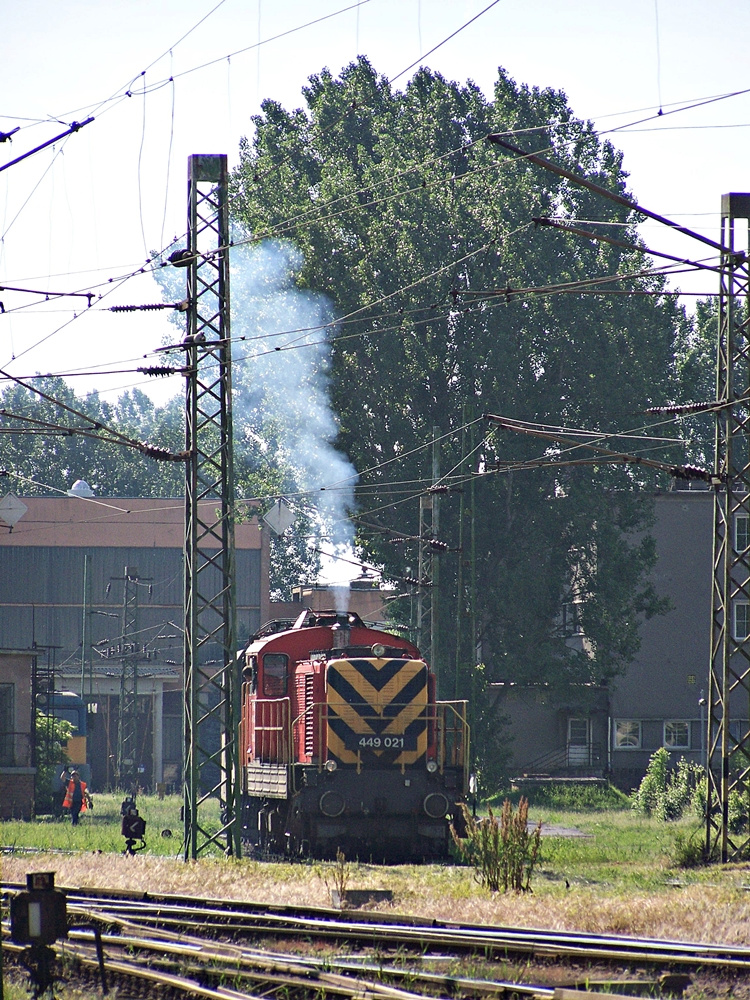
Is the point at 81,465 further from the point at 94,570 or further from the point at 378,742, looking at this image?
the point at 378,742

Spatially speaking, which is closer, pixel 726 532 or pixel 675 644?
pixel 726 532

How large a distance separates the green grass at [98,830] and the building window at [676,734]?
63.7 feet

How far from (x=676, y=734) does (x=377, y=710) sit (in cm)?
3242

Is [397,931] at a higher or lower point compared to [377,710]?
lower

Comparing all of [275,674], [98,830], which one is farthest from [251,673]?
[98,830]

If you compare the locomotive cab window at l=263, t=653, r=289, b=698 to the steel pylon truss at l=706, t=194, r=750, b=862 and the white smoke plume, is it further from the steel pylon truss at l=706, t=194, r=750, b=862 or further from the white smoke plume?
the white smoke plume

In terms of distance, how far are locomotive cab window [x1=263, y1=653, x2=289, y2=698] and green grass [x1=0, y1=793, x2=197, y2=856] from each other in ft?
10.4

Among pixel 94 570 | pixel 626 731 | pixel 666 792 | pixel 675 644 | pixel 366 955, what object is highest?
pixel 94 570

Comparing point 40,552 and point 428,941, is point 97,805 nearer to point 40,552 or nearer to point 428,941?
point 40,552

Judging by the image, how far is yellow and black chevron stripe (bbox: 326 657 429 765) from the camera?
2073 centimetres

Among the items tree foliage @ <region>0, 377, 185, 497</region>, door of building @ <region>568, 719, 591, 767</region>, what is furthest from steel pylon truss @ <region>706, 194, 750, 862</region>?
tree foliage @ <region>0, 377, 185, 497</region>

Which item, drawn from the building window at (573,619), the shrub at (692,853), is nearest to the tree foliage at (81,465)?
the building window at (573,619)

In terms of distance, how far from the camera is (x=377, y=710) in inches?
826

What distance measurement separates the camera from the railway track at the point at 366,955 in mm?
9820
